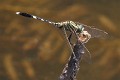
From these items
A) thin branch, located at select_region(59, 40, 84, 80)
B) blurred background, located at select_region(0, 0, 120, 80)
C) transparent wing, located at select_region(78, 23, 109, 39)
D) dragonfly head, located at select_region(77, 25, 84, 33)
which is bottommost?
thin branch, located at select_region(59, 40, 84, 80)

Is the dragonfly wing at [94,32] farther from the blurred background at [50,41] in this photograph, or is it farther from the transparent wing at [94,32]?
the blurred background at [50,41]

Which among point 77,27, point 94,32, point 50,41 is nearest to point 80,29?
point 77,27

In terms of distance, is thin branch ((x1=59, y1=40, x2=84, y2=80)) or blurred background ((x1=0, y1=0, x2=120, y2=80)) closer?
thin branch ((x1=59, y1=40, x2=84, y2=80))

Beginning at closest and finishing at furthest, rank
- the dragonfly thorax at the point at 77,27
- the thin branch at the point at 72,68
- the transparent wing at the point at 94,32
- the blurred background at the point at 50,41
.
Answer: the thin branch at the point at 72,68, the dragonfly thorax at the point at 77,27, the transparent wing at the point at 94,32, the blurred background at the point at 50,41

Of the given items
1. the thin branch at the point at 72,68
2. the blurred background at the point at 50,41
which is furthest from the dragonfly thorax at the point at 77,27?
the blurred background at the point at 50,41

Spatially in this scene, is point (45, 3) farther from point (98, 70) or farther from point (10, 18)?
point (98, 70)

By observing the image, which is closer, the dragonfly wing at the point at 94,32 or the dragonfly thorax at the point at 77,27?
the dragonfly thorax at the point at 77,27

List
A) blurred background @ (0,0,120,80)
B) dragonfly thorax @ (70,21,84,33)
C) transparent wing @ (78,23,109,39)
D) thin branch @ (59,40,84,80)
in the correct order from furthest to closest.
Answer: blurred background @ (0,0,120,80) → transparent wing @ (78,23,109,39) → dragonfly thorax @ (70,21,84,33) → thin branch @ (59,40,84,80)

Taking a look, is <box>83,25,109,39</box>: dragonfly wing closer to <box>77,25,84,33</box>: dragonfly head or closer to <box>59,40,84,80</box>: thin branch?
<box>77,25,84,33</box>: dragonfly head

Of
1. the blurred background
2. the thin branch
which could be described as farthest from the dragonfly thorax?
the blurred background
